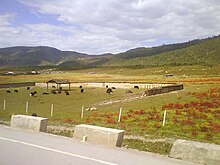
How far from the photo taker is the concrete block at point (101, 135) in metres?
11.4

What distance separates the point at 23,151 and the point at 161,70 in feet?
488

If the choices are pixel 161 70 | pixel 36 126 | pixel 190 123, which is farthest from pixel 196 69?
pixel 36 126

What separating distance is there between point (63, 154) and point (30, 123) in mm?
4747

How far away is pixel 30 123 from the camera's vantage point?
14.0 metres

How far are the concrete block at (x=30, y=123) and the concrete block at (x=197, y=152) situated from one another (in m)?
6.18

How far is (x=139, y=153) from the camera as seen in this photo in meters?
10.6

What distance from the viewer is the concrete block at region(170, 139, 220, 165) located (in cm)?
908

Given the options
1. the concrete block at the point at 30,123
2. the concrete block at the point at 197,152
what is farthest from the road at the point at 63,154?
the concrete block at the point at 30,123

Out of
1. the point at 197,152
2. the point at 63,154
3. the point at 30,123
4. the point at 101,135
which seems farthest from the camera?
the point at 30,123

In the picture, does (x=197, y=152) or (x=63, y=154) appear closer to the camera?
(x=197, y=152)

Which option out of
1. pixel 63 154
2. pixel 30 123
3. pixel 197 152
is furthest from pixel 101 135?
pixel 30 123

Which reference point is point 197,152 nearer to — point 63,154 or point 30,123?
point 63,154

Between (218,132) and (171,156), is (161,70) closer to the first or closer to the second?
(218,132)

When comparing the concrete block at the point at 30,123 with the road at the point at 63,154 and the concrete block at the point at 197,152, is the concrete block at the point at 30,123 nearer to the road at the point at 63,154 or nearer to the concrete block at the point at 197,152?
the road at the point at 63,154
